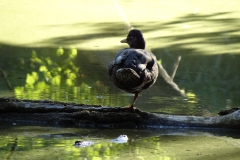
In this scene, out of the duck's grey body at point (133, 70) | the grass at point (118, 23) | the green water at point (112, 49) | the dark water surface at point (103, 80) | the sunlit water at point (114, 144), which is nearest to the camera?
the sunlit water at point (114, 144)

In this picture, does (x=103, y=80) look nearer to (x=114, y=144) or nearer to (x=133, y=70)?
(x=133, y=70)

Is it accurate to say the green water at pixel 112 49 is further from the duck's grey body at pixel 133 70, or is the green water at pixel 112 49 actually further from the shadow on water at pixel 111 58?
the duck's grey body at pixel 133 70

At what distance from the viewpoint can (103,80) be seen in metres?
6.97

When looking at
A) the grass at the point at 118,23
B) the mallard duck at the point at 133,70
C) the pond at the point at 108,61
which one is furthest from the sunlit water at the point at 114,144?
the grass at the point at 118,23

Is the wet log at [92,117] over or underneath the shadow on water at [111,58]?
over

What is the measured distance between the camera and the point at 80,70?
7.45m

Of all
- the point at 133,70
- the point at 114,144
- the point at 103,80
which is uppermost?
the point at 133,70

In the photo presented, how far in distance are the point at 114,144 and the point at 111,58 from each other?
13.3 feet

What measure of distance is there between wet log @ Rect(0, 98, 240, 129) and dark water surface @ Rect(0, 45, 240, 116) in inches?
31.9

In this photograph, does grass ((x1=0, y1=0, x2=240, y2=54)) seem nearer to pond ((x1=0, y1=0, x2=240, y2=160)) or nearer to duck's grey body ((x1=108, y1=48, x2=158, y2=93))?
pond ((x1=0, y1=0, x2=240, y2=160))

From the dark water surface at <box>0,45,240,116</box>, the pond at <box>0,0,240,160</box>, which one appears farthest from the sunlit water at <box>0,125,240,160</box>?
the dark water surface at <box>0,45,240,116</box>

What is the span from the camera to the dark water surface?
593cm

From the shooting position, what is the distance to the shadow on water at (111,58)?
19.7 feet

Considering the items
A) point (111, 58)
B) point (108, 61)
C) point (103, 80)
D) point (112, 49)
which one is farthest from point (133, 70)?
point (112, 49)
